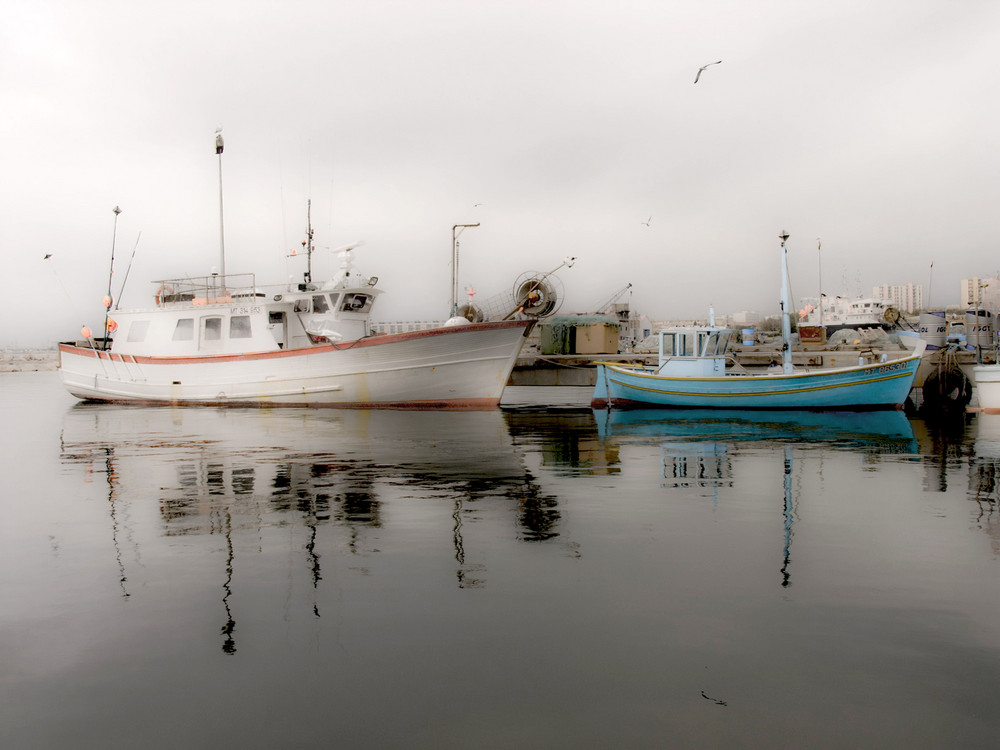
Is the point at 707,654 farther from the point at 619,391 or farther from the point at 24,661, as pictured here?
the point at 619,391

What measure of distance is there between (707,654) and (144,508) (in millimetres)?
7160

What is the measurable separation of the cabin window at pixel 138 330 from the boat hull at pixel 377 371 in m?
1.70

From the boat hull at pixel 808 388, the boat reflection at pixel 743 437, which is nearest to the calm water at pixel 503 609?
the boat reflection at pixel 743 437

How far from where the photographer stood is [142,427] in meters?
20.2

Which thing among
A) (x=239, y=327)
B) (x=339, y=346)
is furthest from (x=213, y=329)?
(x=339, y=346)

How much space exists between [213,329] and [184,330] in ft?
4.58

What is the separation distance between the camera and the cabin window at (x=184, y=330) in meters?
27.2

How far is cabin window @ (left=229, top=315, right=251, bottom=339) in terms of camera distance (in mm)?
26141

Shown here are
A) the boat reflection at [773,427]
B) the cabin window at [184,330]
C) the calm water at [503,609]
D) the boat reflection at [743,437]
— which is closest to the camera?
the calm water at [503,609]

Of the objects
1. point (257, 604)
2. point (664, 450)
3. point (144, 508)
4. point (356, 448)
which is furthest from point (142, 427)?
point (257, 604)

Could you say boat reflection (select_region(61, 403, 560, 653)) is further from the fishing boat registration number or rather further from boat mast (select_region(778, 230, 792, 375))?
the fishing boat registration number

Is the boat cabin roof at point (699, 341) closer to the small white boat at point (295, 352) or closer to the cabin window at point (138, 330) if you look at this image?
the small white boat at point (295, 352)

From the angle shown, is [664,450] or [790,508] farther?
[664,450]

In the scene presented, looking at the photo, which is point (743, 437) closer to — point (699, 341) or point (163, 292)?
point (699, 341)
